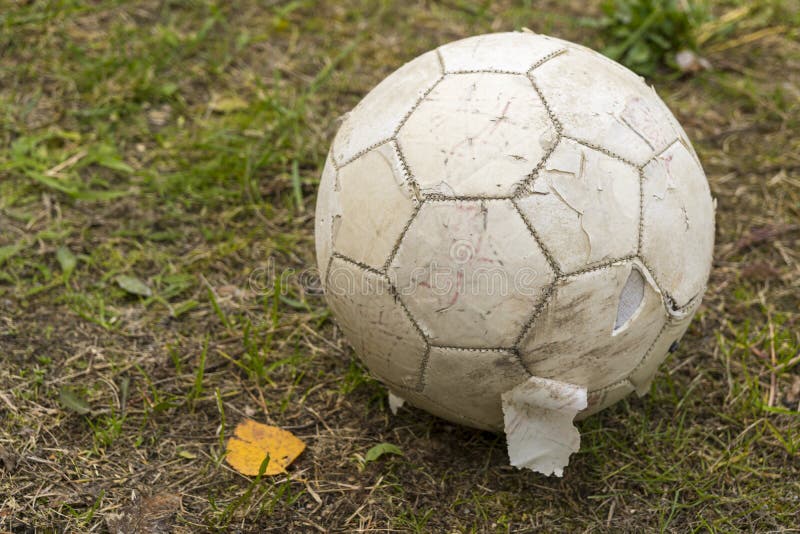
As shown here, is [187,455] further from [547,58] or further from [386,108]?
[547,58]

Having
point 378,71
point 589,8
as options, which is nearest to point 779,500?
point 378,71

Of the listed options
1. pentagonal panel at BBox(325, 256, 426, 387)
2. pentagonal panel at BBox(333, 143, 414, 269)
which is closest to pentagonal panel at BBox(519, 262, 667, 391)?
pentagonal panel at BBox(325, 256, 426, 387)

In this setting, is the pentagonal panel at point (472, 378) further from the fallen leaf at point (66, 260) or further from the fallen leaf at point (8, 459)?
the fallen leaf at point (66, 260)

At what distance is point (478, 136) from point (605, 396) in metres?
0.81

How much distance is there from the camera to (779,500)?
2582 millimetres

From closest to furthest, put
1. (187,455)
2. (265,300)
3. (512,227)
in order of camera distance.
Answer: (512,227), (187,455), (265,300)

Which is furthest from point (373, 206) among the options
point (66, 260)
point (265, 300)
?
point (66, 260)

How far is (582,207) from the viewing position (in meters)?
2.16

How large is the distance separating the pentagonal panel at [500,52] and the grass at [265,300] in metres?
1.08

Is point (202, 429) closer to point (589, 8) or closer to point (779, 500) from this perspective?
point (779, 500)

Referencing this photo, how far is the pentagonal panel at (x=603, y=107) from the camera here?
7.36 ft

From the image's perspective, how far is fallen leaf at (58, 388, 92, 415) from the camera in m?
2.71

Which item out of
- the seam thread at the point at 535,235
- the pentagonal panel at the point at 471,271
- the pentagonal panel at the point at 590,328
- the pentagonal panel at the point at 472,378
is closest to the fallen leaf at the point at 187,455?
the pentagonal panel at the point at 472,378

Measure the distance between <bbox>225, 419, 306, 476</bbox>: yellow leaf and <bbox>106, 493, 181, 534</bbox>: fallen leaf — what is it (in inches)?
8.3
